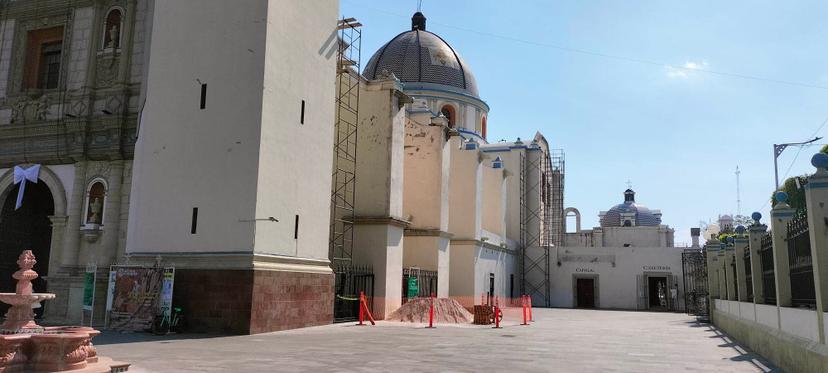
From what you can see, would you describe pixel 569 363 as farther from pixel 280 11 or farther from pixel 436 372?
pixel 280 11

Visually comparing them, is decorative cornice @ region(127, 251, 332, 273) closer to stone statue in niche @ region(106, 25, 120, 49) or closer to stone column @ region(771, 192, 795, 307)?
stone statue in niche @ region(106, 25, 120, 49)

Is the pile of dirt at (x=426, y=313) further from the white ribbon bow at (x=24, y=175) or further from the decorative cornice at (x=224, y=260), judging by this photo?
the white ribbon bow at (x=24, y=175)

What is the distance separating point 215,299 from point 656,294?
3464 centimetres

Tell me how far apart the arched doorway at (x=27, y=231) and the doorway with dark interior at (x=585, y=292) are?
31185 mm

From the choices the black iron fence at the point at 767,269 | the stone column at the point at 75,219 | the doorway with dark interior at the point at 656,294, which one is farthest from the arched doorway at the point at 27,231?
the doorway with dark interior at the point at 656,294

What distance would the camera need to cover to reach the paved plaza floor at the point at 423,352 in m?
10.3

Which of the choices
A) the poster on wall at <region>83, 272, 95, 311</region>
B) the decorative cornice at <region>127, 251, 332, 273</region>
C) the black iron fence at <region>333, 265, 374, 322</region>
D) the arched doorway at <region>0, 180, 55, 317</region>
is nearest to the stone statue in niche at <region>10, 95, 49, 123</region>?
the arched doorway at <region>0, 180, 55, 317</region>

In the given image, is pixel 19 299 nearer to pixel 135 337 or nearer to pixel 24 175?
pixel 135 337

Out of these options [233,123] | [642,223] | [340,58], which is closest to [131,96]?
[233,123]

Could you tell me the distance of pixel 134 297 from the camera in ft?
51.1

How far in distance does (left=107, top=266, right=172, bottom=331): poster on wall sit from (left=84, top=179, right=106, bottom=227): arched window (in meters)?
3.84

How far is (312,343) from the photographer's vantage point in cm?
1366

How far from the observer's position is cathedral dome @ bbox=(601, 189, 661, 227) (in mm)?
67812

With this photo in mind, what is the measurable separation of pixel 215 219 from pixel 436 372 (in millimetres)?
8252
